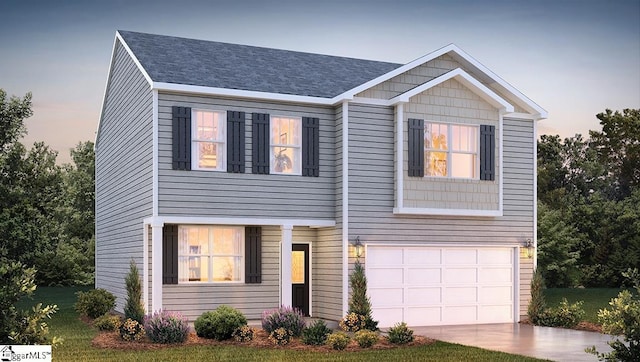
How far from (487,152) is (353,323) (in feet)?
18.3

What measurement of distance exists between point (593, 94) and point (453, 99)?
19241 mm

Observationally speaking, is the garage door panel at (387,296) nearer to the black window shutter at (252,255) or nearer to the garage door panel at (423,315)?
the garage door panel at (423,315)

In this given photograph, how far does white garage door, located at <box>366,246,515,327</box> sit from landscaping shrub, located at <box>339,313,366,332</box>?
143 centimetres

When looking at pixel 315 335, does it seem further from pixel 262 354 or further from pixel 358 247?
pixel 358 247

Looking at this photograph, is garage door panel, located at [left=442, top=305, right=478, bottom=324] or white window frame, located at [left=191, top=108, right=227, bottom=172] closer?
white window frame, located at [left=191, top=108, right=227, bottom=172]

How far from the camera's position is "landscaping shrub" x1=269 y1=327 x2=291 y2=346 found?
49.6 ft

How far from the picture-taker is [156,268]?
17766mm

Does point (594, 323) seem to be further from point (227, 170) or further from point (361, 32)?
point (361, 32)

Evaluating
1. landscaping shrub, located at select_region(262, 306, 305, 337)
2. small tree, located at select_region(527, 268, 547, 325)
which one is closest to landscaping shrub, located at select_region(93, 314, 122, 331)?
landscaping shrub, located at select_region(262, 306, 305, 337)

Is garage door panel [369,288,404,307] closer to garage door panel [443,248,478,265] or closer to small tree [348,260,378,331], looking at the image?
small tree [348,260,378,331]

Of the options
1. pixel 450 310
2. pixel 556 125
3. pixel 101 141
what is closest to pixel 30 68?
pixel 101 141

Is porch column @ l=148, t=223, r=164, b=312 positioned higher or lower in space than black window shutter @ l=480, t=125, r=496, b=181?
lower

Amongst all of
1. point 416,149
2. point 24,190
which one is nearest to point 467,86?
point 416,149

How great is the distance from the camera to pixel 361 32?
92.4ft
